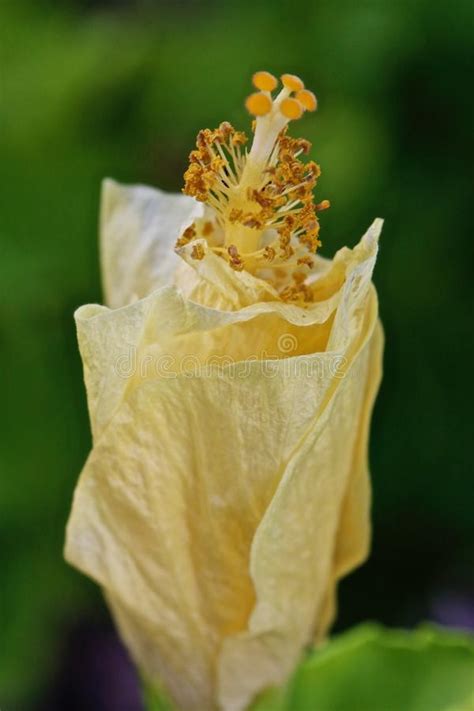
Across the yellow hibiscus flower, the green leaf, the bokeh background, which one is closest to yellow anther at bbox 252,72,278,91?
the yellow hibiscus flower

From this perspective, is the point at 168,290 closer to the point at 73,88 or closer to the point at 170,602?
the point at 170,602

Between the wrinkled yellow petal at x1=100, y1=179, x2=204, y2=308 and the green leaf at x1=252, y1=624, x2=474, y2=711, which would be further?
the wrinkled yellow petal at x1=100, y1=179, x2=204, y2=308

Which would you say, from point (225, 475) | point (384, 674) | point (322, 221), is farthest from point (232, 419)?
point (322, 221)

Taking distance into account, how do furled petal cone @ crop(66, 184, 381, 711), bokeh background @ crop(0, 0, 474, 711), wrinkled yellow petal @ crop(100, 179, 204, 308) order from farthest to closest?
1. bokeh background @ crop(0, 0, 474, 711)
2. wrinkled yellow petal @ crop(100, 179, 204, 308)
3. furled petal cone @ crop(66, 184, 381, 711)

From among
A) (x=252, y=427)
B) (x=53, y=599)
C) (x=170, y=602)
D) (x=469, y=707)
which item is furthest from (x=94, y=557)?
(x=53, y=599)

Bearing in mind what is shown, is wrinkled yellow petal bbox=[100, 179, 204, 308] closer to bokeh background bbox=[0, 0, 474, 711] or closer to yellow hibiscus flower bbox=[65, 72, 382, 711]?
yellow hibiscus flower bbox=[65, 72, 382, 711]
